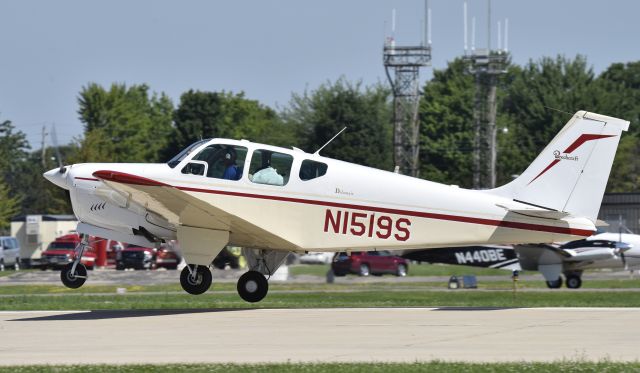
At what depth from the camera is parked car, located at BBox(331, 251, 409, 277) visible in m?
50.6

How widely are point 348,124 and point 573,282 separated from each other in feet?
150

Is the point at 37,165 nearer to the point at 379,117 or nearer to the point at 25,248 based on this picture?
the point at 379,117

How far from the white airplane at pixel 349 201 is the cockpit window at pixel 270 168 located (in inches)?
0.7

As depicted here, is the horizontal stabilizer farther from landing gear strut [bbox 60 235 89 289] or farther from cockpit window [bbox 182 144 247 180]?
landing gear strut [bbox 60 235 89 289]

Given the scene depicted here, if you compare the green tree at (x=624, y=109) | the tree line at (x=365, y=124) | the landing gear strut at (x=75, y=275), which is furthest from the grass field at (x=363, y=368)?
the green tree at (x=624, y=109)

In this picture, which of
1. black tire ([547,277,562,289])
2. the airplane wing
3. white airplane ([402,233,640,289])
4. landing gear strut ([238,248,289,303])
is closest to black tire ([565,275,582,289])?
white airplane ([402,233,640,289])

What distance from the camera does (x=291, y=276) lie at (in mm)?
44188

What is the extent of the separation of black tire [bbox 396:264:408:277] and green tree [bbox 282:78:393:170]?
26.4m

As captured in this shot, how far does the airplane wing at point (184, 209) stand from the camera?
56.5ft

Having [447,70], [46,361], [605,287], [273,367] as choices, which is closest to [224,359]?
[273,367]

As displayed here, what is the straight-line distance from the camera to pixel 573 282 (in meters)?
37.6

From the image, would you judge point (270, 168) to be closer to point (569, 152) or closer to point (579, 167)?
point (569, 152)

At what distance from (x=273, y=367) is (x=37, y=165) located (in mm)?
101118

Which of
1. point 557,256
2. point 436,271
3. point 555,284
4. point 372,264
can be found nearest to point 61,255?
point 372,264
